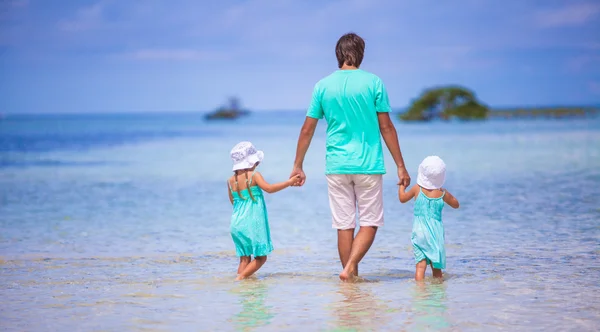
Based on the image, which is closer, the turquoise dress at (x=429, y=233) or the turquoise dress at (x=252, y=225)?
the turquoise dress at (x=429, y=233)

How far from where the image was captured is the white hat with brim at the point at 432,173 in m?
6.36

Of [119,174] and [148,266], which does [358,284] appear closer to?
[148,266]

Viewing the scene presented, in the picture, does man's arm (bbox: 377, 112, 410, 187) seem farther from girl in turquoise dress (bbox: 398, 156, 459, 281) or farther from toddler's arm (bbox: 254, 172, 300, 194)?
toddler's arm (bbox: 254, 172, 300, 194)

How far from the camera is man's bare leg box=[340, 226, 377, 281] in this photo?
20.8ft

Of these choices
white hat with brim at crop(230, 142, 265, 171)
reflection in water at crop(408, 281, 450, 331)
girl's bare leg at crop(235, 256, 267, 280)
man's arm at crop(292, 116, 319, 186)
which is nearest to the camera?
reflection in water at crop(408, 281, 450, 331)

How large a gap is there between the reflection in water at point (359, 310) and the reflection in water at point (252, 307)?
1.50 feet

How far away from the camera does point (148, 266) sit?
24.3 feet

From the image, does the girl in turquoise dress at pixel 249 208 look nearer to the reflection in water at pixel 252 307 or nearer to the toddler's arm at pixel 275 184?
the toddler's arm at pixel 275 184

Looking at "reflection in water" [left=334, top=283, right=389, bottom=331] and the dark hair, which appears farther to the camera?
the dark hair

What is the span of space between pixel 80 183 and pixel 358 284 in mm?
11853

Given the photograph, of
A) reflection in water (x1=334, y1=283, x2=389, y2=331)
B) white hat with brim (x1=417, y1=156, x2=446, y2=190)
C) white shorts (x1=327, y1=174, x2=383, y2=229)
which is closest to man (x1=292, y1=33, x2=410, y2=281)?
white shorts (x1=327, y1=174, x2=383, y2=229)

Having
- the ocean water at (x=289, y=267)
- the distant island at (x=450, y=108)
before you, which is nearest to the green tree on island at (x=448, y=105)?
the distant island at (x=450, y=108)

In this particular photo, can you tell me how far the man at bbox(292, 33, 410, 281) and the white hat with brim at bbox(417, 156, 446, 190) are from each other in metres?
0.17

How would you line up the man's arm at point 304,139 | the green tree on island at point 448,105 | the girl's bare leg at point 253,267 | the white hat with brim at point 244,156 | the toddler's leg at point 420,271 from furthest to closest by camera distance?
the green tree on island at point 448,105
the girl's bare leg at point 253,267
the white hat with brim at point 244,156
the toddler's leg at point 420,271
the man's arm at point 304,139
